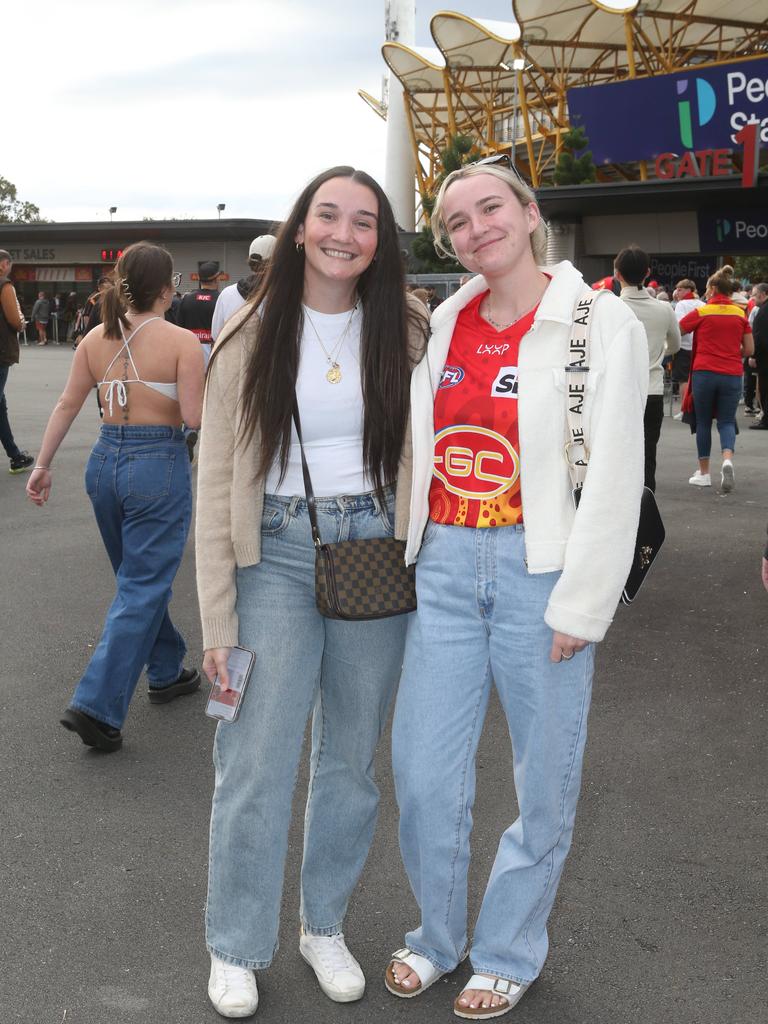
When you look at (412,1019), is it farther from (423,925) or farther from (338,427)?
(338,427)

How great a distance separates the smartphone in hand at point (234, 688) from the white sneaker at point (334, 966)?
0.71 metres

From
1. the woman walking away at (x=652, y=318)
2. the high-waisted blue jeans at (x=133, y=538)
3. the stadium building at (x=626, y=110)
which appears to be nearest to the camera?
the high-waisted blue jeans at (x=133, y=538)

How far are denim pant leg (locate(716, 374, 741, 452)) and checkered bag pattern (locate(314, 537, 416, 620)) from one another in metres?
8.48

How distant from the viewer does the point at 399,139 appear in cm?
6919

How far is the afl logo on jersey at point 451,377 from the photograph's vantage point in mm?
2652

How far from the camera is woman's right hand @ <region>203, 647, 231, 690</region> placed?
104 inches

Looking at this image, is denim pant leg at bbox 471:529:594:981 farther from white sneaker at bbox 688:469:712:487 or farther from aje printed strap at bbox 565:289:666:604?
white sneaker at bbox 688:469:712:487

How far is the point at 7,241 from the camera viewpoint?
5053 centimetres

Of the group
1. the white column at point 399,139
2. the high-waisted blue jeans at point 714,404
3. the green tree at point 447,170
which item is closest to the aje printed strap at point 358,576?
the high-waisted blue jeans at point 714,404

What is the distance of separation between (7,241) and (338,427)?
172ft

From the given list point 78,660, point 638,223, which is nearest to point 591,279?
point 638,223

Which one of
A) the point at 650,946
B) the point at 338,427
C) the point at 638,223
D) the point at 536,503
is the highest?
the point at 638,223

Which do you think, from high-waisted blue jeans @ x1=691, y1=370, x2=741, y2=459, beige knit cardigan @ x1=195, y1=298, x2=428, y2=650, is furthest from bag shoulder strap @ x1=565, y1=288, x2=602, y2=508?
high-waisted blue jeans @ x1=691, y1=370, x2=741, y2=459

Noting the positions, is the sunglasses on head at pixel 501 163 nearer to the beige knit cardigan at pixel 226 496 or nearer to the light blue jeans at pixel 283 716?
the beige knit cardigan at pixel 226 496
